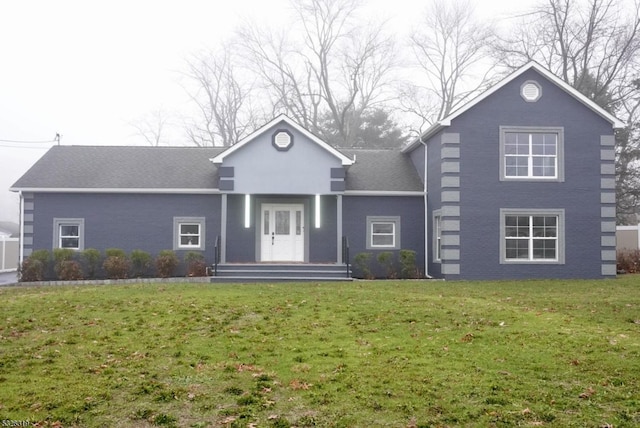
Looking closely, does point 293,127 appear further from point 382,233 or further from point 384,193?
point 382,233

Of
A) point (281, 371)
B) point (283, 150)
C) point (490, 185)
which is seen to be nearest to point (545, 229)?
point (490, 185)

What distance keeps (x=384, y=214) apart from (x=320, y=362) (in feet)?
50.5

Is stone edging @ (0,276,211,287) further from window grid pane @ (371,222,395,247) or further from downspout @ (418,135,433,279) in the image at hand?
downspout @ (418,135,433,279)

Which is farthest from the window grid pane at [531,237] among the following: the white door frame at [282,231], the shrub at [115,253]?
the shrub at [115,253]

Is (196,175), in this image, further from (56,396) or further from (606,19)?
(606,19)

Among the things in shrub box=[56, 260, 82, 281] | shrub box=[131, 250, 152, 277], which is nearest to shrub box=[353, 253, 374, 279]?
shrub box=[131, 250, 152, 277]

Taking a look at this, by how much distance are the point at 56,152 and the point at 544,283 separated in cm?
1955

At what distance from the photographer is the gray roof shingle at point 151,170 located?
22859 millimetres

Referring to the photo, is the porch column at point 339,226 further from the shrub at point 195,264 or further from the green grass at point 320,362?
the green grass at point 320,362

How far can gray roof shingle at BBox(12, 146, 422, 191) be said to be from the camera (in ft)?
75.0

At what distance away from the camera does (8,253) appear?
29.4m

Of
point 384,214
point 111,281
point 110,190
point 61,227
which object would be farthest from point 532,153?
point 61,227

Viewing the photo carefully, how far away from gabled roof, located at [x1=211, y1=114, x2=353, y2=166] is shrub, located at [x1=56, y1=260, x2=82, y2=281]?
595cm

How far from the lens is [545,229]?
20922mm
